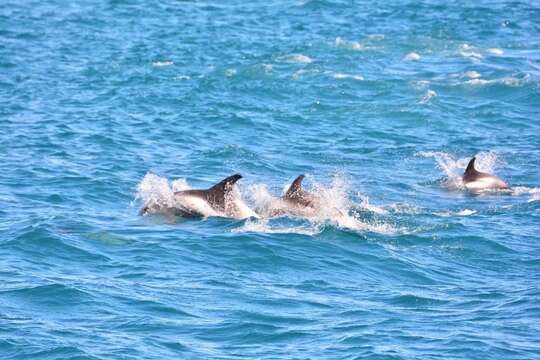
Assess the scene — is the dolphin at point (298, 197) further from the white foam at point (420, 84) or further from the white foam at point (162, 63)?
the white foam at point (162, 63)

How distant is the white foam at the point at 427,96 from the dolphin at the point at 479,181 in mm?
8680

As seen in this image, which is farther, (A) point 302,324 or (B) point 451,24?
(B) point 451,24

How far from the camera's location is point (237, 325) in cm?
1480

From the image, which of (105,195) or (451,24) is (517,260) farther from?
(451,24)

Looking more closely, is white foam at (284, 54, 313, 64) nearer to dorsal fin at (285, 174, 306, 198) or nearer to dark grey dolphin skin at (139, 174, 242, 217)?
dorsal fin at (285, 174, 306, 198)

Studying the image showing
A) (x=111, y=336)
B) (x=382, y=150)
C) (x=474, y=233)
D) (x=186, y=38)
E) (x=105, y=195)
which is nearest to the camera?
(x=111, y=336)

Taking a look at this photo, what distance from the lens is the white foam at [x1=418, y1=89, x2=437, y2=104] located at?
32.7 metres

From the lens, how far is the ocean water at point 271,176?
14.9 m

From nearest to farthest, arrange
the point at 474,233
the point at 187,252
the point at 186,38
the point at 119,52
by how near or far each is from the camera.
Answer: the point at 187,252 < the point at 474,233 < the point at 119,52 < the point at 186,38

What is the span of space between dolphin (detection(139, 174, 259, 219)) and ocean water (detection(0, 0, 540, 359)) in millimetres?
287

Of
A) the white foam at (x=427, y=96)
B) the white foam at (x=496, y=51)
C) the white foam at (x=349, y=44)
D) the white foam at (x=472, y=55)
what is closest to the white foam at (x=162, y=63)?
the white foam at (x=349, y=44)

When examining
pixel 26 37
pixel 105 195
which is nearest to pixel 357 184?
pixel 105 195

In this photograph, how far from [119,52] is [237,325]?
24703mm

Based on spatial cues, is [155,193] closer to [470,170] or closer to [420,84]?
[470,170]
